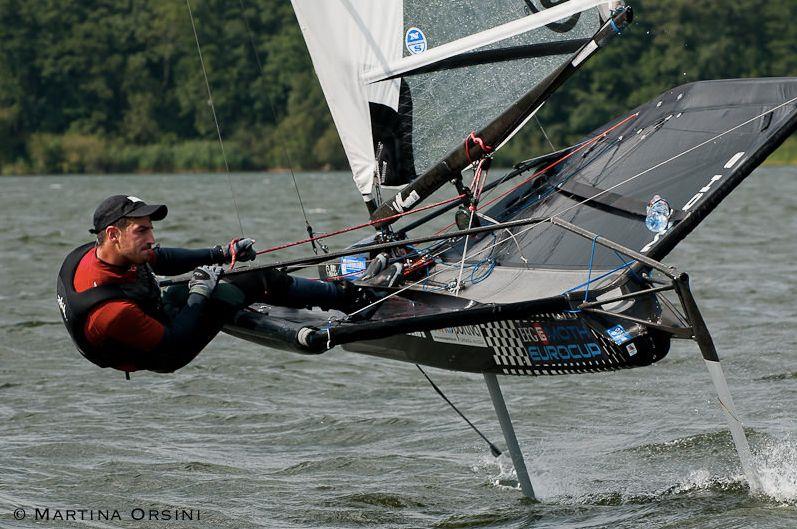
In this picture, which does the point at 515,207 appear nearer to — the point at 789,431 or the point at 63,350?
the point at 789,431

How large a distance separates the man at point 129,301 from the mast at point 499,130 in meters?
1.44

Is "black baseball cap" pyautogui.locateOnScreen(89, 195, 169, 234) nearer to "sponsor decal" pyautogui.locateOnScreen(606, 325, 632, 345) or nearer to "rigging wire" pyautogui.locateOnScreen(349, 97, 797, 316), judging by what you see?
"rigging wire" pyautogui.locateOnScreen(349, 97, 797, 316)

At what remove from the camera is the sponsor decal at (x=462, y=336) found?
5406mm

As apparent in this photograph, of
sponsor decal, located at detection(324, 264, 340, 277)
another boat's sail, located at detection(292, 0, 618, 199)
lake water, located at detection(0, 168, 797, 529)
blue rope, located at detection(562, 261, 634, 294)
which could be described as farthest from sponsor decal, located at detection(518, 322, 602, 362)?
another boat's sail, located at detection(292, 0, 618, 199)

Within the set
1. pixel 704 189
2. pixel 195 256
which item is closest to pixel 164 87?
pixel 195 256

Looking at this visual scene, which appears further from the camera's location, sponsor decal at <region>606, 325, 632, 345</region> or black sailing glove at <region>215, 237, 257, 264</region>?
black sailing glove at <region>215, 237, 257, 264</region>

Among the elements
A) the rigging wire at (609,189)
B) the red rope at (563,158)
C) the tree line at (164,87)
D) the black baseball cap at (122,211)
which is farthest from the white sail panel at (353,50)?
the tree line at (164,87)

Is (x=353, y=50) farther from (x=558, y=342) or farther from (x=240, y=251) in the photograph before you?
(x=558, y=342)

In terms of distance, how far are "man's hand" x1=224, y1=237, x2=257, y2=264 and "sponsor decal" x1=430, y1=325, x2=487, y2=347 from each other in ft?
2.72

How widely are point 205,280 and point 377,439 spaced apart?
204cm

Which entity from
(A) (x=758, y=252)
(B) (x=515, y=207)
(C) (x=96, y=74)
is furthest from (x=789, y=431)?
(C) (x=96, y=74)

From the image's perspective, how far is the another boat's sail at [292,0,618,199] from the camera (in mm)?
6430

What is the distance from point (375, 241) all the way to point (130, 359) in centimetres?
176

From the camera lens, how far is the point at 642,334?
16.1 feet
